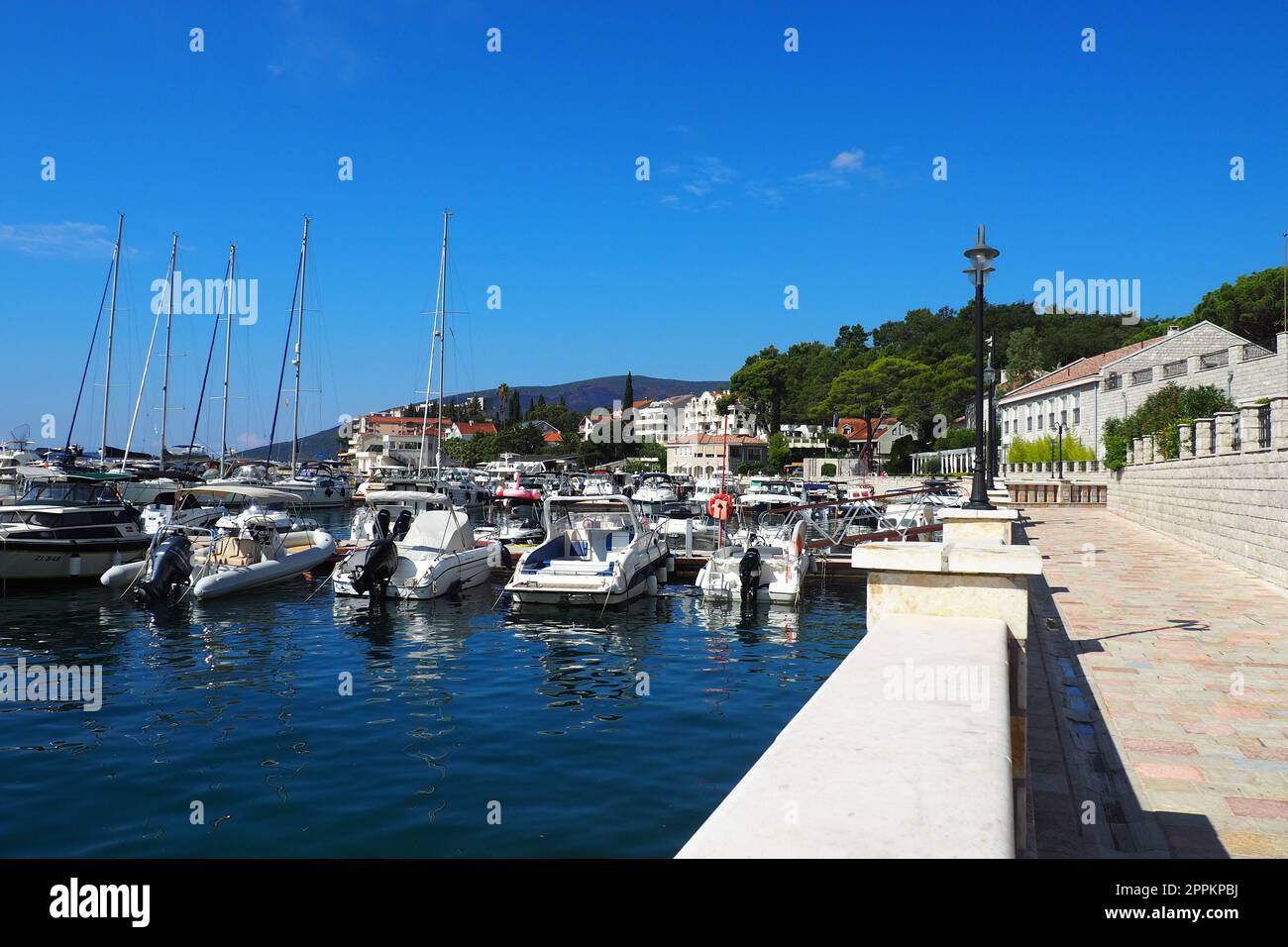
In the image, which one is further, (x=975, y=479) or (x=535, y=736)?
(x=975, y=479)

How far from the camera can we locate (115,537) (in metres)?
26.2

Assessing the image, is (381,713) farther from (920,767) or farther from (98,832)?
(920,767)

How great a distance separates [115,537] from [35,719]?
1570 cm

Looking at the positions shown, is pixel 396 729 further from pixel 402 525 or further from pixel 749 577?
pixel 402 525

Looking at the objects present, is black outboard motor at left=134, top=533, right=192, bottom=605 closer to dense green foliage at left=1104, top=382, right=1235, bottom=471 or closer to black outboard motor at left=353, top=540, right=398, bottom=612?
black outboard motor at left=353, top=540, right=398, bottom=612

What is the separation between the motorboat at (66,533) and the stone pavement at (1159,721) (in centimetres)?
2505

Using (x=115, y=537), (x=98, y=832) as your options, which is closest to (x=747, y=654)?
(x=98, y=832)

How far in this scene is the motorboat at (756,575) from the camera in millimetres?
22469

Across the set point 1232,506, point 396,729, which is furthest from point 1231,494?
point 396,729

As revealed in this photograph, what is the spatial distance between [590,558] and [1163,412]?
118 ft
